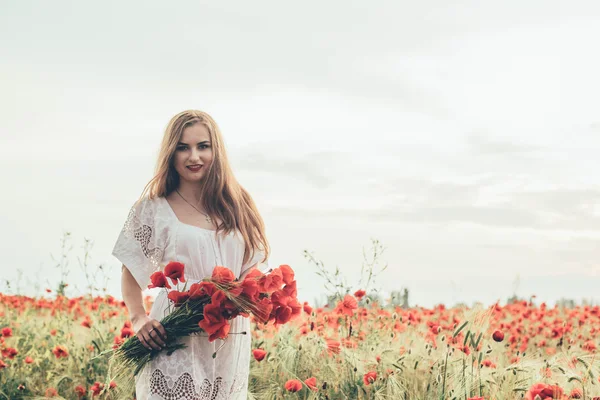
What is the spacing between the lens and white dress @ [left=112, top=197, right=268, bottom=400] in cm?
288

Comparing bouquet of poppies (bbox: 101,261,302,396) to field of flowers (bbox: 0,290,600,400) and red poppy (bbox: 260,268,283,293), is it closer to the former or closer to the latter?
red poppy (bbox: 260,268,283,293)

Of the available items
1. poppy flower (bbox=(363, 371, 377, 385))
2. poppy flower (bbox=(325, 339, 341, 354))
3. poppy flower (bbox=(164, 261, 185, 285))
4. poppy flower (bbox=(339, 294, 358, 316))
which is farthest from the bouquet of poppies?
poppy flower (bbox=(325, 339, 341, 354))

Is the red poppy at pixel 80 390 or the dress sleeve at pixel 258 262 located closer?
the dress sleeve at pixel 258 262

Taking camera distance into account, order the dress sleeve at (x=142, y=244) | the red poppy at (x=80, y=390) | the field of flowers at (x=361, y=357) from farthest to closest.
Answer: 1. the red poppy at (x=80, y=390)
2. the field of flowers at (x=361, y=357)
3. the dress sleeve at (x=142, y=244)

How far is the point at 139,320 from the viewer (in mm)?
2916

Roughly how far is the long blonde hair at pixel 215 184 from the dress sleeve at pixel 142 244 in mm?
109

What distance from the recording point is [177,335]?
284cm

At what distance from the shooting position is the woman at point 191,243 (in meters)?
2.89

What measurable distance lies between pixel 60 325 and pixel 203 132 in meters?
3.58

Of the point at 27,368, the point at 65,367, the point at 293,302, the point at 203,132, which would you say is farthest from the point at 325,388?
the point at 27,368

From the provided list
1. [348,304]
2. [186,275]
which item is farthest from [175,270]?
[348,304]

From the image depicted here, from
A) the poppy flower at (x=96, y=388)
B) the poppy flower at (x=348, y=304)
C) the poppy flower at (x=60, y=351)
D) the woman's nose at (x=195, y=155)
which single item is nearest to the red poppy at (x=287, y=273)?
the woman's nose at (x=195, y=155)

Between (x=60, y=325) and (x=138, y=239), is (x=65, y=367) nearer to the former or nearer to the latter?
(x=60, y=325)

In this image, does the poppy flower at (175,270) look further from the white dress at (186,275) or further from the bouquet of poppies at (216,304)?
the white dress at (186,275)
